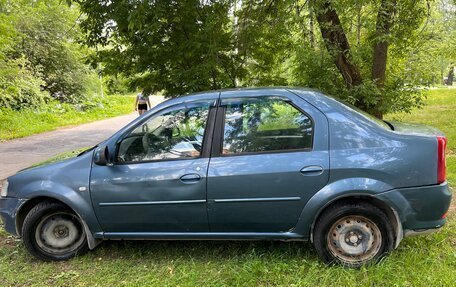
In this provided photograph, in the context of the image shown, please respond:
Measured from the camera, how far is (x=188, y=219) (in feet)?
12.3

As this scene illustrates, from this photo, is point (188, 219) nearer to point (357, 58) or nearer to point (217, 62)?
point (217, 62)

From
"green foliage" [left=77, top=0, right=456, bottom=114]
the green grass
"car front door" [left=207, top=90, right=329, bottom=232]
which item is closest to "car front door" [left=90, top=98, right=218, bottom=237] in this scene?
"car front door" [left=207, top=90, right=329, bottom=232]

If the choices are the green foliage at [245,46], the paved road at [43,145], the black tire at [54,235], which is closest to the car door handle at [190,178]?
the black tire at [54,235]

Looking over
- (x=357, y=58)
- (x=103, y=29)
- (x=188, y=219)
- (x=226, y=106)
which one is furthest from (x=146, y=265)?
(x=357, y=58)

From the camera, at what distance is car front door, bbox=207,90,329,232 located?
11.5ft

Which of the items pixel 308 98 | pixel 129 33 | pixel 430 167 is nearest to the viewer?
pixel 430 167

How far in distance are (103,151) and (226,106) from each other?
1.21 meters

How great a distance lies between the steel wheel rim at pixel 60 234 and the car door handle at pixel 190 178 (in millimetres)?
1283

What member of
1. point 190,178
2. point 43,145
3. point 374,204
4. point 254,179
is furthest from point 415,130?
point 43,145

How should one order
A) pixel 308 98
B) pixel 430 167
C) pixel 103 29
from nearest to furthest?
1. pixel 430 167
2. pixel 308 98
3. pixel 103 29

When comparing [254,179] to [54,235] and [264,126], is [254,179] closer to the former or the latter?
[264,126]

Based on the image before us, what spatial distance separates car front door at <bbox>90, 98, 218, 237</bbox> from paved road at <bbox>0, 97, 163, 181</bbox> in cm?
512

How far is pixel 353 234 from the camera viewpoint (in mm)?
3600

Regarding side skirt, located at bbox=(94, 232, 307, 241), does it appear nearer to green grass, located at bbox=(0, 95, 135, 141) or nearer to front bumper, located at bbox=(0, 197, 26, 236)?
front bumper, located at bbox=(0, 197, 26, 236)
